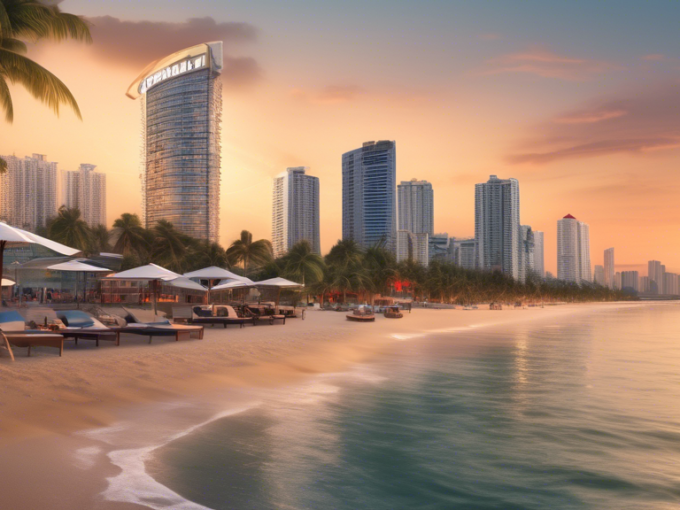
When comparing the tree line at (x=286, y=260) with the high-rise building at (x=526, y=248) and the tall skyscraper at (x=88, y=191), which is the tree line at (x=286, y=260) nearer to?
the tall skyscraper at (x=88, y=191)

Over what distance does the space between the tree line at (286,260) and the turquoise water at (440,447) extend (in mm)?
37769

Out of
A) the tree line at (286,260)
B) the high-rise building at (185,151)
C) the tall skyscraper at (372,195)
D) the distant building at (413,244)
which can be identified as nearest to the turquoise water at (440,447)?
the tree line at (286,260)

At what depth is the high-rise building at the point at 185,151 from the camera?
11662 cm

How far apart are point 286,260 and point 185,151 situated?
65.2m

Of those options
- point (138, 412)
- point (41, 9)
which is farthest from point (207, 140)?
point (138, 412)

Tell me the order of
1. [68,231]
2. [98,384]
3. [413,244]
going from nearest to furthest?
[98,384] < [68,231] < [413,244]

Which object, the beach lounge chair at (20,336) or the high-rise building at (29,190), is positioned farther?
the high-rise building at (29,190)

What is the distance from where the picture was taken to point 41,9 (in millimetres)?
14383

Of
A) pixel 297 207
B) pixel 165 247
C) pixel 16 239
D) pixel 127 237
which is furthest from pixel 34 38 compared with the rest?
pixel 297 207

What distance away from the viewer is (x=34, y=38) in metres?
15.3

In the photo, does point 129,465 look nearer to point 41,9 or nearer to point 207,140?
point 41,9

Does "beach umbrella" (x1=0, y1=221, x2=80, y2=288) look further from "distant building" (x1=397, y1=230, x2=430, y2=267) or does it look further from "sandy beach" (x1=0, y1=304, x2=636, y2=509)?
"distant building" (x1=397, y1=230, x2=430, y2=267)

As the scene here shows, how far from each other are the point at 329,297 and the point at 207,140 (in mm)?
68326

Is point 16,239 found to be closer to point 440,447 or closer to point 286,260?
point 440,447
